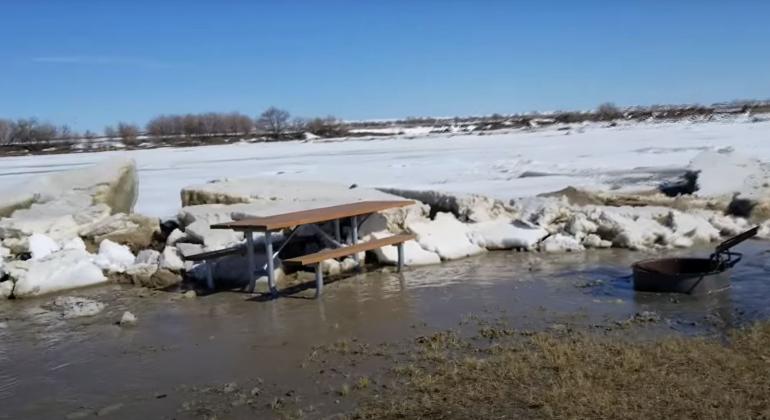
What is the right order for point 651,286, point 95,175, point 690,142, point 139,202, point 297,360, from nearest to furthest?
1. point 297,360
2. point 651,286
3. point 95,175
4. point 139,202
5. point 690,142

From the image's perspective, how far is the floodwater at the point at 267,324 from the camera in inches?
222

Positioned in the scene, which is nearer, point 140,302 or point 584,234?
point 140,302

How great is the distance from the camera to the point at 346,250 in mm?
9281

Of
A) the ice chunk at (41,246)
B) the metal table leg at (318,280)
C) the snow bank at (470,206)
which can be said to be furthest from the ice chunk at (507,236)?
the ice chunk at (41,246)

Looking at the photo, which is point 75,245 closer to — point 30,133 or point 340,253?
point 340,253

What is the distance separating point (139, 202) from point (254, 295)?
9.44m

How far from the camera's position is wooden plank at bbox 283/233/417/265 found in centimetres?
851

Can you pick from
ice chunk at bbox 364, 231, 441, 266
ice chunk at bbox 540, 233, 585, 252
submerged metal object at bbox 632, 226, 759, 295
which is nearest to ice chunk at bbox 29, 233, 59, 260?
ice chunk at bbox 364, 231, 441, 266

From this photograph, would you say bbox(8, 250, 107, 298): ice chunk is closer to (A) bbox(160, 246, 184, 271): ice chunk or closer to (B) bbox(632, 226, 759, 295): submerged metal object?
(A) bbox(160, 246, 184, 271): ice chunk

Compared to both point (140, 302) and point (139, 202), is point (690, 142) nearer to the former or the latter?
point (139, 202)

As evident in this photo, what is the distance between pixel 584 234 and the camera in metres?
11.8

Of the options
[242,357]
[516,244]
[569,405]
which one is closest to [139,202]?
[516,244]

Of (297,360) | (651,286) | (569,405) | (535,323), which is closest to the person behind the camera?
(569,405)

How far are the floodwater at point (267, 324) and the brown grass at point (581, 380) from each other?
23.9 inches
